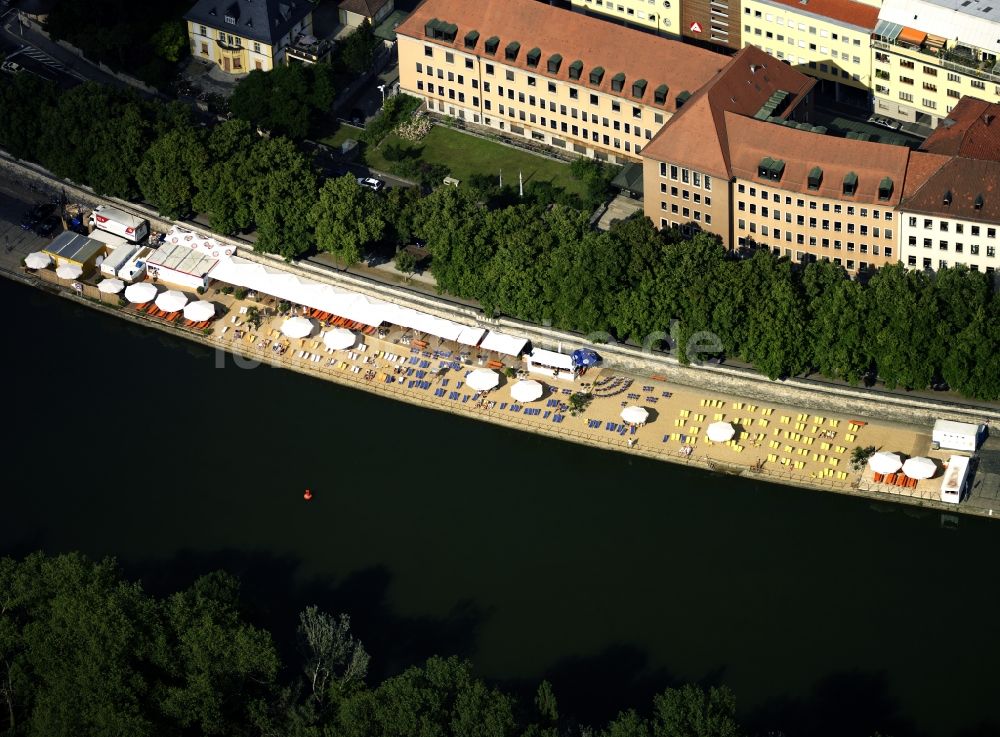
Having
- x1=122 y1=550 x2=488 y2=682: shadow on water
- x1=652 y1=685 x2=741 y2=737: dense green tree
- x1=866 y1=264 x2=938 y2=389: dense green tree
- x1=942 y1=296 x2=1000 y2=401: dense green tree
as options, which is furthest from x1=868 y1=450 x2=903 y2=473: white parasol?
x1=122 y1=550 x2=488 y2=682: shadow on water

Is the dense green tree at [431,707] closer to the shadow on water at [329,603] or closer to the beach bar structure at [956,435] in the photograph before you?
the shadow on water at [329,603]

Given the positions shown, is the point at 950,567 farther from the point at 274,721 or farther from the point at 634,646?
the point at 274,721

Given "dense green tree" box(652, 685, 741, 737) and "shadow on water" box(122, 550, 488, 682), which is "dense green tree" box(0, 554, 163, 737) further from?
"dense green tree" box(652, 685, 741, 737)

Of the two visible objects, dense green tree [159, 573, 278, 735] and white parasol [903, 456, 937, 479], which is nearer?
dense green tree [159, 573, 278, 735]

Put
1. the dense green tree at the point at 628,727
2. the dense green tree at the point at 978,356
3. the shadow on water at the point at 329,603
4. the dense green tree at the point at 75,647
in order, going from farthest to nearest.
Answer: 1. the dense green tree at the point at 978,356
2. the shadow on water at the point at 329,603
3. the dense green tree at the point at 75,647
4. the dense green tree at the point at 628,727

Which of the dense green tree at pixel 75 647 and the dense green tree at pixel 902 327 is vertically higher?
the dense green tree at pixel 902 327

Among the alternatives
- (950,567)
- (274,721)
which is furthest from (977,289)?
(274,721)

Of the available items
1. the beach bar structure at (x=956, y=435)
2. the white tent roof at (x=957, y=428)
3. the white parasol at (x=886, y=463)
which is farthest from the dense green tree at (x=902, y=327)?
the white parasol at (x=886, y=463)

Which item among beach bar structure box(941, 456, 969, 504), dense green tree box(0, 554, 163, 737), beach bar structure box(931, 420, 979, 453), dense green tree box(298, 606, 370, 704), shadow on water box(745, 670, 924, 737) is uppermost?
beach bar structure box(931, 420, 979, 453)
